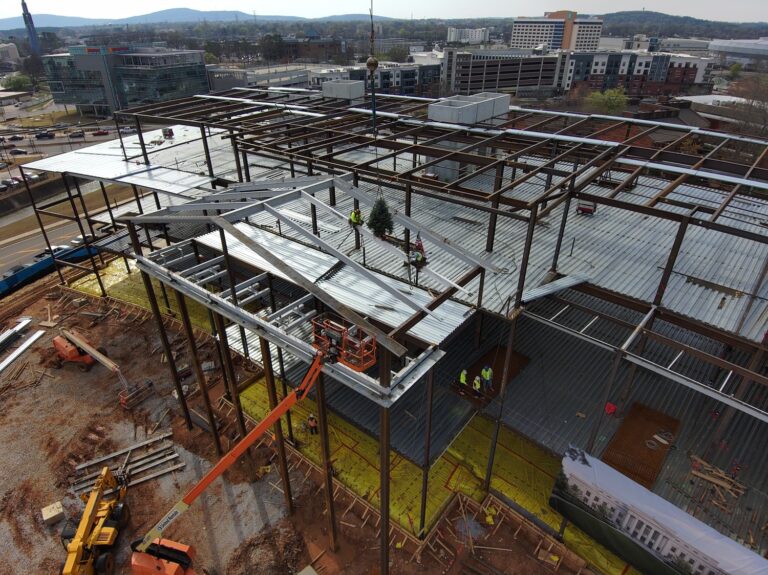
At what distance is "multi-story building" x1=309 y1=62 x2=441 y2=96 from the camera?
115m

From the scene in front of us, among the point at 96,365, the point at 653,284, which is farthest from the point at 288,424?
the point at 653,284

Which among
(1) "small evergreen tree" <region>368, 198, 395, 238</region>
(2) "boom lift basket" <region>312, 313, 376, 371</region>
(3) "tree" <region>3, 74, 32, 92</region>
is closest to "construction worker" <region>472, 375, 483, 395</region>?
(2) "boom lift basket" <region>312, 313, 376, 371</region>

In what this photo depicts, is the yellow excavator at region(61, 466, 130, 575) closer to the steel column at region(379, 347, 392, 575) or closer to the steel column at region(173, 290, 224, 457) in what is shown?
the steel column at region(173, 290, 224, 457)

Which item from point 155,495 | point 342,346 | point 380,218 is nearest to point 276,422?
point 342,346

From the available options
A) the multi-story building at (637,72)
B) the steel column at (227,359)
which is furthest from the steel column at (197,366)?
the multi-story building at (637,72)

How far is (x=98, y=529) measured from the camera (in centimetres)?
1955

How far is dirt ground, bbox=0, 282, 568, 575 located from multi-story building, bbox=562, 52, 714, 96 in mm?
134798

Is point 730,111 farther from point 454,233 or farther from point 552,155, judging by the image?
point 454,233

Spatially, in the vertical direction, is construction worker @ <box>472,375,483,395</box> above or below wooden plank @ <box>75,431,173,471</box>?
above

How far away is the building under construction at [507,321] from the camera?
56.0 feet

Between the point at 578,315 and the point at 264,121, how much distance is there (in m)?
29.6

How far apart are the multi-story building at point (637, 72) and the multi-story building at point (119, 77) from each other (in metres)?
102

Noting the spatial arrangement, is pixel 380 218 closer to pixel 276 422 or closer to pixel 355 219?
pixel 355 219

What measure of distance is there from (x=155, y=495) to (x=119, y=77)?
11341 centimetres
